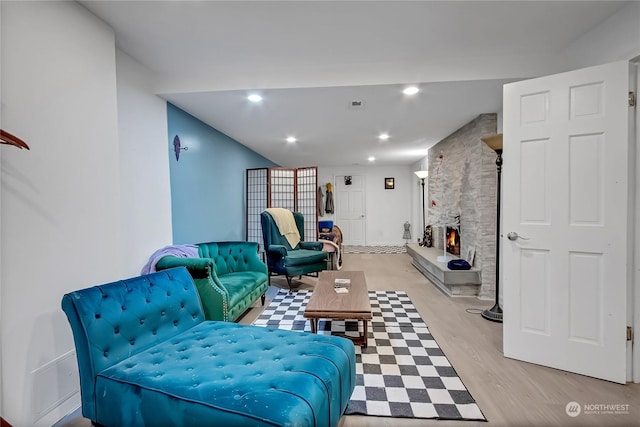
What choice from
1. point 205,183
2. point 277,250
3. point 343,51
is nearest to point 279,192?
point 277,250

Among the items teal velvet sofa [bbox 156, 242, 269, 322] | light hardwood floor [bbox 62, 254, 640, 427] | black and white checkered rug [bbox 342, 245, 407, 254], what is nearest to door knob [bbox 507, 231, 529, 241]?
light hardwood floor [bbox 62, 254, 640, 427]

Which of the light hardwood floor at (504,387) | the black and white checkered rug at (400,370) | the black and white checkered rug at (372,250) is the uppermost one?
the black and white checkered rug at (372,250)

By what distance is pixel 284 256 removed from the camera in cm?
404

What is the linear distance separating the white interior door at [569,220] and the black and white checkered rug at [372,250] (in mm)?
5018

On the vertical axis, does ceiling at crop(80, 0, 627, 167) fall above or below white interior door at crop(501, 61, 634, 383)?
above

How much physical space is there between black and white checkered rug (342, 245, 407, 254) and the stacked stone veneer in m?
3.04

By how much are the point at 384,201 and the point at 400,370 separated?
6.62 meters

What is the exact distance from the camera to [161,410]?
119cm

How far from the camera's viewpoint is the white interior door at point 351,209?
845 centimetres

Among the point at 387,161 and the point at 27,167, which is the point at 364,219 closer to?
the point at 387,161

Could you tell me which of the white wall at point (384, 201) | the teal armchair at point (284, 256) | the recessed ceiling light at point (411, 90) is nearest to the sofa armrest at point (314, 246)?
the teal armchair at point (284, 256)

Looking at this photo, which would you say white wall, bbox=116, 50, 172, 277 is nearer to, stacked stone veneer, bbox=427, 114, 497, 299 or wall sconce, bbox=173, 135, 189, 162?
wall sconce, bbox=173, 135, 189, 162

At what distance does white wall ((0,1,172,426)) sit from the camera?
4.68 feet

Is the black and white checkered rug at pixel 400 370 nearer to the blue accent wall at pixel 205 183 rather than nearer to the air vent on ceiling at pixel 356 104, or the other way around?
the blue accent wall at pixel 205 183
